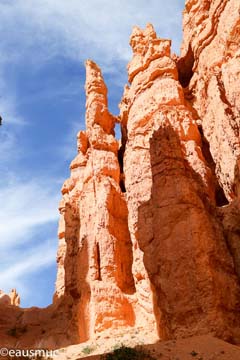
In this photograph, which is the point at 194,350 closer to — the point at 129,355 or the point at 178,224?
the point at 129,355

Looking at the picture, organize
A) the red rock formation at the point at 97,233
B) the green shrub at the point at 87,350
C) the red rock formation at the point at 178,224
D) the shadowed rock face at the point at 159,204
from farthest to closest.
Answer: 1. the red rock formation at the point at 97,233
2. the green shrub at the point at 87,350
3. the shadowed rock face at the point at 159,204
4. the red rock formation at the point at 178,224

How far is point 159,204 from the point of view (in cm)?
1983

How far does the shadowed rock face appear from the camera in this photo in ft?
58.6

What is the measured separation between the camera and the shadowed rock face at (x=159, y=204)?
1788 cm

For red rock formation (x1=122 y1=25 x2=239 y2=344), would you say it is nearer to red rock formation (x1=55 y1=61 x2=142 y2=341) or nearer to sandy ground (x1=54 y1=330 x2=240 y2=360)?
sandy ground (x1=54 y1=330 x2=240 y2=360)

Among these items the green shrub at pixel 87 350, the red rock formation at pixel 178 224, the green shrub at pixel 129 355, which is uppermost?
the red rock formation at pixel 178 224

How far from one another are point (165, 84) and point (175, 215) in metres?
12.0

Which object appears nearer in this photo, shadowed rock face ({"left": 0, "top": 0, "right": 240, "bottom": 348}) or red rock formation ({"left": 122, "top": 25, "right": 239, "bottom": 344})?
red rock formation ({"left": 122, "top": 25, "right": 239, "bottom": 344})

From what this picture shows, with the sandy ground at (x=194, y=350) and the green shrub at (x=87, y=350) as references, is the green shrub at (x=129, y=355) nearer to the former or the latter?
the sandy ground at (x=194, y=350)

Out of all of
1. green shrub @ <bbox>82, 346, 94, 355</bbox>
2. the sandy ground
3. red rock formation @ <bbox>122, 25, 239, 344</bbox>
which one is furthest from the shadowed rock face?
green shrub @ <bbox>82, 346, 94, 355</bbox>

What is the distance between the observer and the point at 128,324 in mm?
23859

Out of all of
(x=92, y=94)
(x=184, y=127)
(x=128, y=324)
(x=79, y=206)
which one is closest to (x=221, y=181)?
(x=184, y=127)

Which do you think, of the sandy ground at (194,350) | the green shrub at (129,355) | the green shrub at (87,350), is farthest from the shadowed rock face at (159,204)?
the green shrub at (129,355)

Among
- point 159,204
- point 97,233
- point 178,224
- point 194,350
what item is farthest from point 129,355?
point 97,233
